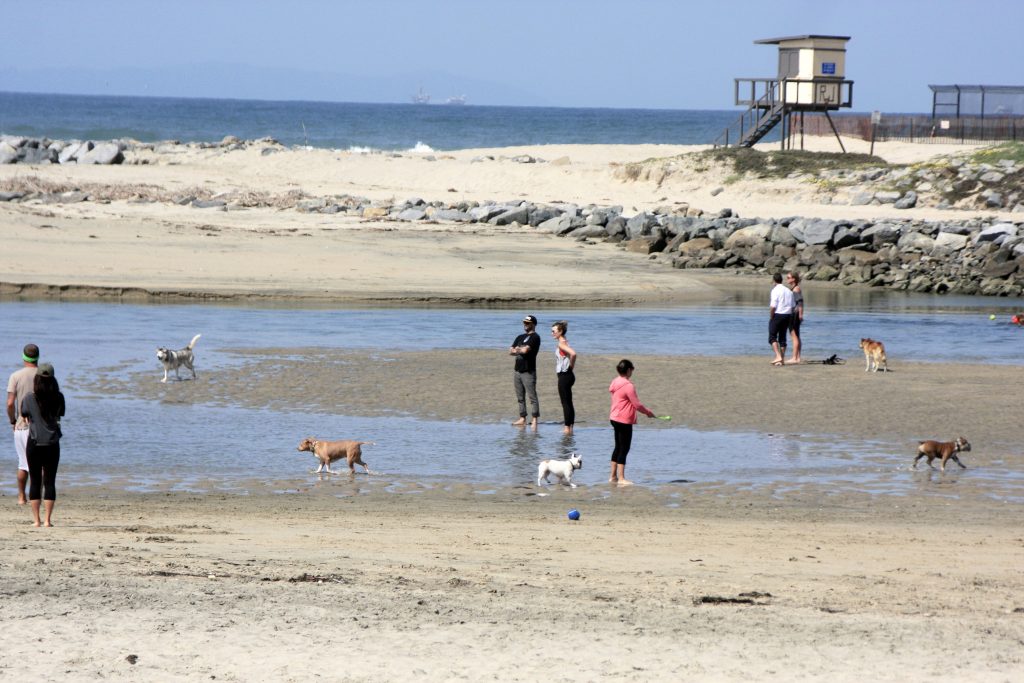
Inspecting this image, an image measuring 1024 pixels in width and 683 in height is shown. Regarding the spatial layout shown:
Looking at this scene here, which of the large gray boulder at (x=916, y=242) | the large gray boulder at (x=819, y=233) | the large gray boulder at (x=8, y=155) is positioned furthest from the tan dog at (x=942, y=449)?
the large gray boulder at (x=8, y=155)

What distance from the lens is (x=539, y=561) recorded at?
30.6 feet

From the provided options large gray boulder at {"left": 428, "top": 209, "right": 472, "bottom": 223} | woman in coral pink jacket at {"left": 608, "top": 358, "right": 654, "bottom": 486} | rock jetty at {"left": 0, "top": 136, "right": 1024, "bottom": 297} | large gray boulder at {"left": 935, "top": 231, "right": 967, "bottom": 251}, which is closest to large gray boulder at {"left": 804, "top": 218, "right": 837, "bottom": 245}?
rock jetty at {"left": 0, "top": 136, "right": 1024, "bottom": 297}

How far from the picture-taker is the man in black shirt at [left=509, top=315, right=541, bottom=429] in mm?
15445

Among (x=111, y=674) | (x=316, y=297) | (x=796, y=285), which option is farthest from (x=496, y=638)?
(x=316, y=297)

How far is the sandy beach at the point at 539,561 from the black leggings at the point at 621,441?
34 cm

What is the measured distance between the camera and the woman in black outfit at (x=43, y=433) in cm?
1020

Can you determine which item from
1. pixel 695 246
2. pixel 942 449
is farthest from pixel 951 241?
pixel 942 449

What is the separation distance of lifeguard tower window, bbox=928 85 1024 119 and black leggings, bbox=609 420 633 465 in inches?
2232

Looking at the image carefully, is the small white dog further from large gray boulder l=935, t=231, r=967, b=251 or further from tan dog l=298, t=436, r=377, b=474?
A: large gray boulder l=935, t=231, r=967, b=251

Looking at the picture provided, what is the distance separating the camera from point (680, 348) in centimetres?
2262

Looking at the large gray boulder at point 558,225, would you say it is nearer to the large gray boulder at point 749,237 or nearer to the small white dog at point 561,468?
the large gray boulder at point 749,237

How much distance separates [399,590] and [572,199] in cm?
3793

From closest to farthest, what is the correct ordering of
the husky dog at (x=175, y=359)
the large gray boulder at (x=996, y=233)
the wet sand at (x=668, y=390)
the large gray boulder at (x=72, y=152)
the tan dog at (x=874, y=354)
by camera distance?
the wet sand at (x=668, y=390)
the husky dog at (x=175, y=359)
the tan dog at (x=874, y=354)
the large gray boulder at (x=996, y=233)
the large gray boulder at (x=72, y=152)

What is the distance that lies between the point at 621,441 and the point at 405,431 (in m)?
3.68
